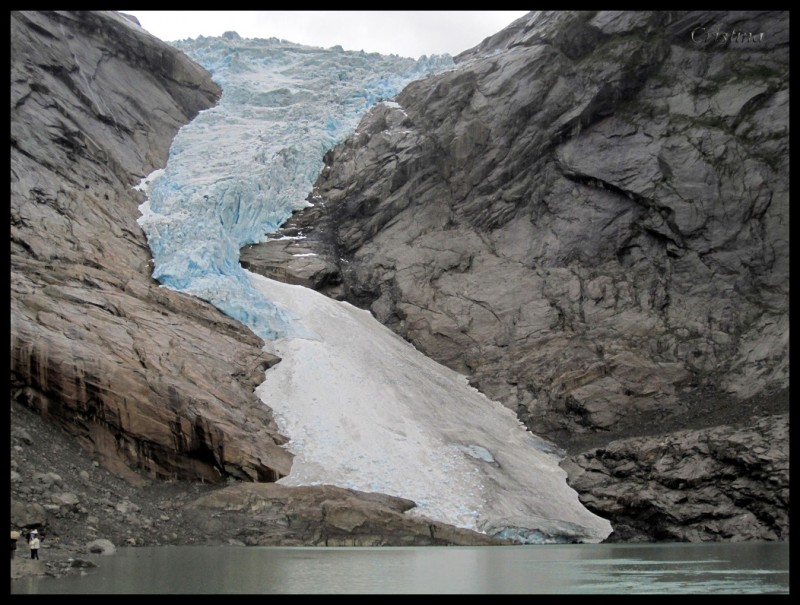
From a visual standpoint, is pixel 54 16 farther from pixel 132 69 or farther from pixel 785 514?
pixel 785 514

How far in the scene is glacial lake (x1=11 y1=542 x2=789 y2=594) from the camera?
15188 millimetres

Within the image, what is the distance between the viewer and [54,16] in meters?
53.3

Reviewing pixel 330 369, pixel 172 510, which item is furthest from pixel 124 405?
pixel 330 369

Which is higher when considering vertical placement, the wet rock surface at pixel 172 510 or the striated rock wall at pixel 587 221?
the striated rock wall at pixel 587 221

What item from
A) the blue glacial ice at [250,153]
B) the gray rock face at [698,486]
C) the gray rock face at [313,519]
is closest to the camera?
the gray rock face at [313,519]

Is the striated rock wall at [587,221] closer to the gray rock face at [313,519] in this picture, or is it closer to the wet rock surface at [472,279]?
the wet rock surface at [472,279]

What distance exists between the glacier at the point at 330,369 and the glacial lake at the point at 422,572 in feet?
16.5

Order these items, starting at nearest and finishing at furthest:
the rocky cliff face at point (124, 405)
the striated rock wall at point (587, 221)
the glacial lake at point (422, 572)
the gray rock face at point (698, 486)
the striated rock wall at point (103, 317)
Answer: the glacial lake at point (422, 572) < the rocky cliff face at point (124, 405) < the striated rock wall at point (103, 317) < the gray rock face at point (698, 486) < the striated rock wall at point (587, 221)

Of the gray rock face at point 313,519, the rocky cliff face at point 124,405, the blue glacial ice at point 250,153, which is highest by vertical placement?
the blue glacial ice at point 250,153

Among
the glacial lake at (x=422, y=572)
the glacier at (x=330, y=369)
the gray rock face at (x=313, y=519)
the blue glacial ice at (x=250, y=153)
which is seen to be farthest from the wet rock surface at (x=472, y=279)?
the glacial lake at (x=422, y=572)

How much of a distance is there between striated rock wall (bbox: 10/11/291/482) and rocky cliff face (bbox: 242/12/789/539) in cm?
1091

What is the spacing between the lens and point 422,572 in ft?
60.5

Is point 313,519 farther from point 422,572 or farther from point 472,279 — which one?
point 472,279

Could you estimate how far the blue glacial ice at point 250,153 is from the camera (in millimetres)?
40594
